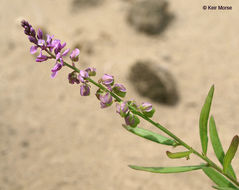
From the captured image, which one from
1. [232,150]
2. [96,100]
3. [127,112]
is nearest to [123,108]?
[127,112]

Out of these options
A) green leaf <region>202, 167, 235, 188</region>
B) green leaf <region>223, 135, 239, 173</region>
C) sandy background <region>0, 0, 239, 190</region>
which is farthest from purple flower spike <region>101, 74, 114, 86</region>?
sandy background <region>0, 0, 239, 190</region>

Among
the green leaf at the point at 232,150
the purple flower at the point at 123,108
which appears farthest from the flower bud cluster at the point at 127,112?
the green leaf at the point at 232,150

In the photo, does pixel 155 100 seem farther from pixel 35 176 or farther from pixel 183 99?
pixel 35 176

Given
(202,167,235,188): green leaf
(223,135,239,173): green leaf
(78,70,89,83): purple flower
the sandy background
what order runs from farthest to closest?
the sandy background, (202,167,235,188): green leaf, (223,135,239,173): green leaf, (78,70,89,83): purple flower

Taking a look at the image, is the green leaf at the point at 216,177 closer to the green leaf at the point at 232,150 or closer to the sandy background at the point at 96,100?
the green leaf at the point at 232,150

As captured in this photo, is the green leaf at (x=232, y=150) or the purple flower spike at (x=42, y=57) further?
the green leaf at (x=232, y=150)

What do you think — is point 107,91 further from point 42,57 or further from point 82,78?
point 42,57

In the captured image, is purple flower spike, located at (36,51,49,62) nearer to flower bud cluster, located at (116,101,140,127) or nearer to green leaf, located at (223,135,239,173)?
flower bud cluster, located at (116,101,140,127)

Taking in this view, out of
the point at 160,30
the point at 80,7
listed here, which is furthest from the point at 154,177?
the point at 80,7
